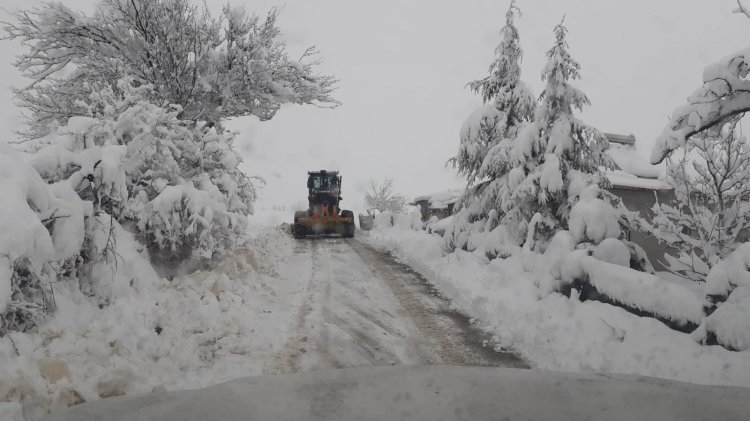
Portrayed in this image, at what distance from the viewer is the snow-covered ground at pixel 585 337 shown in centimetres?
409

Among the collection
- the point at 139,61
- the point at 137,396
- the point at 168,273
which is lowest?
the point at 137,396

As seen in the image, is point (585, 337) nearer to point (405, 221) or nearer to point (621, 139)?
point (621, 139)

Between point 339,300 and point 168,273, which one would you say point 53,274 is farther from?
point 339,300

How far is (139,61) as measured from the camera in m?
11.3

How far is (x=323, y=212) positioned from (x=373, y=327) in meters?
15.6

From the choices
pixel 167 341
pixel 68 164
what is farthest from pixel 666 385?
pixel 68 164

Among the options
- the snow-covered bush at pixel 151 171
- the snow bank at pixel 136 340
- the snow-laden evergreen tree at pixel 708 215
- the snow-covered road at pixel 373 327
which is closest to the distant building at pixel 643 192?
the snow-laden evergreen tree at pixel 708 215

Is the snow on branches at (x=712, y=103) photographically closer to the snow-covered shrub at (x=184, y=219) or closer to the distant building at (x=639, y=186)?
the snow-covered shrub at (x=184, y=219)

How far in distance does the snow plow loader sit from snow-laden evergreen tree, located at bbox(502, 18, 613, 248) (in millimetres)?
11280

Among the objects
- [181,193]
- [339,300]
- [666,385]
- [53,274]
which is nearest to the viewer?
[666,385]

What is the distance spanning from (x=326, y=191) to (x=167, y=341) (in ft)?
59.5

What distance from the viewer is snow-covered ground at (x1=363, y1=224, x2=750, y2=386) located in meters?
4.09

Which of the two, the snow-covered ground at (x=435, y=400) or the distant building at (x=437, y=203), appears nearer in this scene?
the snow-covered ground at (x=435, y=400)

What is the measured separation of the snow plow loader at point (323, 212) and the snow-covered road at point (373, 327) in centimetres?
1022
